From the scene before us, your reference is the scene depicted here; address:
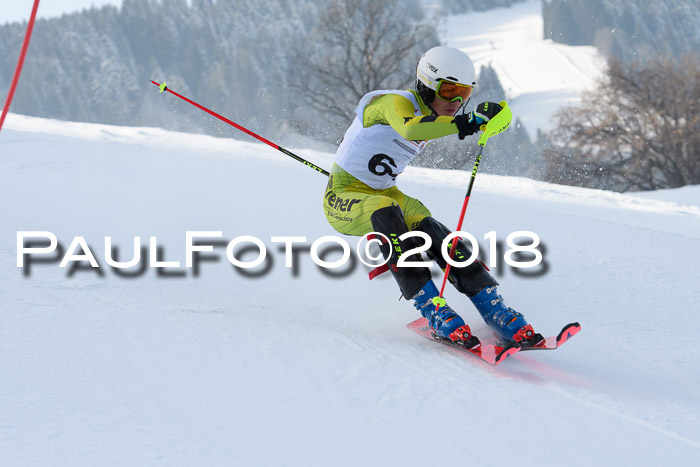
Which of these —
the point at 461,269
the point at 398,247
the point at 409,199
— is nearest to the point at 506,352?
the point at 461,269

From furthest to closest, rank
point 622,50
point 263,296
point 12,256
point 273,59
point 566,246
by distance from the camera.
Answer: point 622,50, point 273,59, point 566,246, point 263,296, point 12,256

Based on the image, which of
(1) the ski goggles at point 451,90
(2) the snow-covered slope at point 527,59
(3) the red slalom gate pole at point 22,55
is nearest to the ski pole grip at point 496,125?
(1) the ski goggles at point 451,90

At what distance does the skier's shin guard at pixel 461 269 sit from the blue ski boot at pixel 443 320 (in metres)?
0.19

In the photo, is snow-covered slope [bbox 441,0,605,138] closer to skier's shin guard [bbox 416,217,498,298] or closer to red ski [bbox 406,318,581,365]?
skier's shin guard [bbox 416,217,498,298]

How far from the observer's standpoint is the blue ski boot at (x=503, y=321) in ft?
10.3

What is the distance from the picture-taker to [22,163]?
5781 millimetres

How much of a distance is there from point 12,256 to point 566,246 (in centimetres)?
365

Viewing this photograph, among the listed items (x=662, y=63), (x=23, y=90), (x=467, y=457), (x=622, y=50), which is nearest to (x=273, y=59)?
(x=23, y=90)

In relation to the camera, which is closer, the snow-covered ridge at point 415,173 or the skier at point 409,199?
the skier at point 409,199

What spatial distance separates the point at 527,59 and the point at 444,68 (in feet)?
320

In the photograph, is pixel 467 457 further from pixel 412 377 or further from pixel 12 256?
pixel 12 256

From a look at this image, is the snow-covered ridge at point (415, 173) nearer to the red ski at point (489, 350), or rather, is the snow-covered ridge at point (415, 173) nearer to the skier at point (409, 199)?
the skier at point (409, 199)

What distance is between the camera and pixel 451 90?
351 cm

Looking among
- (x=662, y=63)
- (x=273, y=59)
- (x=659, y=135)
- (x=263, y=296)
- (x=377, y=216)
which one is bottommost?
(x=263, y=296)
